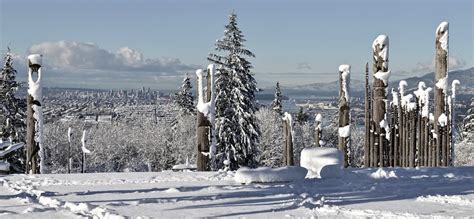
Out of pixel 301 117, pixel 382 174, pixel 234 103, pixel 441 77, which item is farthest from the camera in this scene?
pixel 301 117

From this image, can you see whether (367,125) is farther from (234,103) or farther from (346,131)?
(234,103)

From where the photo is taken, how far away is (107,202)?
261 inches

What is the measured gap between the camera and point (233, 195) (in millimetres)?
7113

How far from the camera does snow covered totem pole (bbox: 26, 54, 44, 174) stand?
1084 cm

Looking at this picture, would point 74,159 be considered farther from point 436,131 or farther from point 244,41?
point 436,131

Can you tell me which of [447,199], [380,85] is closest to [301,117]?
[380,85]

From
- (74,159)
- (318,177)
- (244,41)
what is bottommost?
(74,159)

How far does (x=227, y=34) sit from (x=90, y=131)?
3724cm

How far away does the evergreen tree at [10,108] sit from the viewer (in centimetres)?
3058

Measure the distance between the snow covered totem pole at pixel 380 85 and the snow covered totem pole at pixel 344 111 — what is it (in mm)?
624

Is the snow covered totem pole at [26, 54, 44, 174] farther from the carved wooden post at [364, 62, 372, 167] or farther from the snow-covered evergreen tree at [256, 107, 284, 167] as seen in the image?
the snow-covered evergreen tree at [256, 107, 284, 167]

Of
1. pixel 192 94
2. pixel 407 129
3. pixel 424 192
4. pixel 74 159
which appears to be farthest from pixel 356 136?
pixel 424 192

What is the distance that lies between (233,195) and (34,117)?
5472 mm

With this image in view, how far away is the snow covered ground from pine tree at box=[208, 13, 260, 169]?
20737 millimetres
